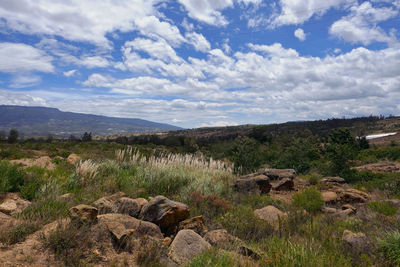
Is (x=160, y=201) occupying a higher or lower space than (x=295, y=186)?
higher

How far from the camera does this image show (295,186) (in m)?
12.4

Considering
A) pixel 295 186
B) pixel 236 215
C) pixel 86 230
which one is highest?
pixel 86 230

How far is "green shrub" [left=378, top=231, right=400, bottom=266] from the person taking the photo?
12.9ft

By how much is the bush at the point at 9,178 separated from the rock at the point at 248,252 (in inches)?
216

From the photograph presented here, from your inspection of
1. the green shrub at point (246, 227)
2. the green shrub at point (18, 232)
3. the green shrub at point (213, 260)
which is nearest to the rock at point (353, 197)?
the green shrub at point (246, 227)

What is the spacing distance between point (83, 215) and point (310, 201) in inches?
260

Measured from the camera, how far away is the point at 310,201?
7.83m

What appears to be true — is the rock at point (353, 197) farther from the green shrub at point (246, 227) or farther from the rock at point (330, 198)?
the green shrub at point (246, 227)

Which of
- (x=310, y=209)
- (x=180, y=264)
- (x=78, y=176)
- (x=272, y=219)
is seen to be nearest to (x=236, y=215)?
(x=272, y=219)

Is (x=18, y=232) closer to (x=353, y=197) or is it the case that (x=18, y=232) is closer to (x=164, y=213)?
(x=164, y=213)

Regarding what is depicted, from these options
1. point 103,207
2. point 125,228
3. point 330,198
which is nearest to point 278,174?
point 330,198

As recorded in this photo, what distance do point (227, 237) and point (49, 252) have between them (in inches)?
112

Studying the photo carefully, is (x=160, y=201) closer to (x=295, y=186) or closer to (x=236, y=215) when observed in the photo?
(x=236, y=215)

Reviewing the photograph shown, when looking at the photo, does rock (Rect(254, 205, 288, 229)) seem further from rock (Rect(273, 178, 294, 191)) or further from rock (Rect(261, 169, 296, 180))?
rock (Rect(261, 169, 296, 180))
